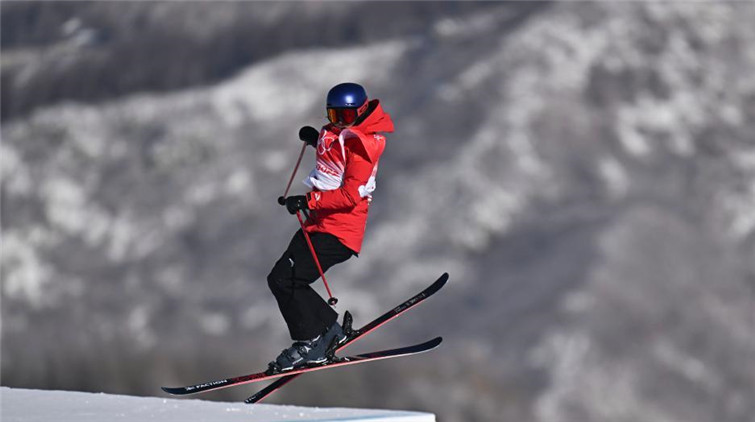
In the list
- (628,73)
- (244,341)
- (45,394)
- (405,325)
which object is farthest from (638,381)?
(45,394)

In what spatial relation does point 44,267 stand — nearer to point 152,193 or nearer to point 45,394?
point 152,193

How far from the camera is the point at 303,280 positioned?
7.70m

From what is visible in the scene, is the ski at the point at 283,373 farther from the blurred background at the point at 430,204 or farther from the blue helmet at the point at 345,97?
the blurred background at the point at 430,204

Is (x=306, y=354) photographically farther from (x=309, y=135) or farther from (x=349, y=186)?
(x=309, y=135)

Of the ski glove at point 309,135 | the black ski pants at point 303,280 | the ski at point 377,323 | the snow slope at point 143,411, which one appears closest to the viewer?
the snow slope at point 143,411

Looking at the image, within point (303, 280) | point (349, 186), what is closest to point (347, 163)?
point (349, 186)

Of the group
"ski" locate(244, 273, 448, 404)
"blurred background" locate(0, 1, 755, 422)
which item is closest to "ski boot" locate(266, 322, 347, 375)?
"ski" locate(244, 273, 448, 404)

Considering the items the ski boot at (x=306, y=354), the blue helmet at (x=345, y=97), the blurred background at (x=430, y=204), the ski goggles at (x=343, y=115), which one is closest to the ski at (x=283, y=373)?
the ski boot at (x=306, y=354)

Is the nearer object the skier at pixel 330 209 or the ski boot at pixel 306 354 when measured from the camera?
the skier at pixel 330 209

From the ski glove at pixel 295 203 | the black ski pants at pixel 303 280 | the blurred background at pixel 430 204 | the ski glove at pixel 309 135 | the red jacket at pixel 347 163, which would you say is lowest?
the black ski pants at pixel 303 280

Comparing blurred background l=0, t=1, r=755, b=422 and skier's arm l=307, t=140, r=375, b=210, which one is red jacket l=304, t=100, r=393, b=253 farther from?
blurred background l=0, t=1, r=755, b=422

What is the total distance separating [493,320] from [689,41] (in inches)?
221

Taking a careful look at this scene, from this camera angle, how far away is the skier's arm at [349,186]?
23.4ft

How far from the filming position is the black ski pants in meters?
Answer: 7.55
